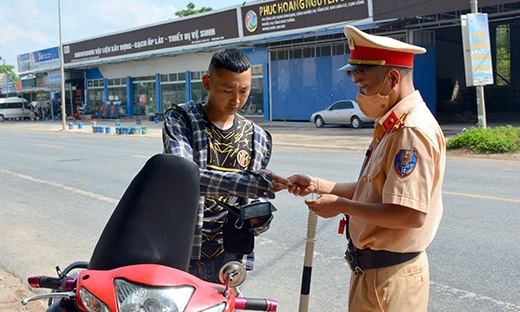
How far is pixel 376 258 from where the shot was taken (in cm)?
236

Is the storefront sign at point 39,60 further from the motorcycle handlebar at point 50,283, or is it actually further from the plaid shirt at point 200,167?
the motorcycle handlebar at point 50,283

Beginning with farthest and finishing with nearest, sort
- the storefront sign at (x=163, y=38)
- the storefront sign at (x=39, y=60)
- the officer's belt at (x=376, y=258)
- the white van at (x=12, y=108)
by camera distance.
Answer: the white van at (x=12, y=108), the storefront sign at (x=39, y=60), the storefront sign at (x=163, y=38), the officer's belt at (x=376, y=258)

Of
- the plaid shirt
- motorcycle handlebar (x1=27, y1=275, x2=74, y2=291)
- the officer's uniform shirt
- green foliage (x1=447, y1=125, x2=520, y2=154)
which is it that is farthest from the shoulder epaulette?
green foliage (x1=447, y1=125, x2=520, y2=154)

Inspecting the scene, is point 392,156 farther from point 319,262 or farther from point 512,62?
point 512,62

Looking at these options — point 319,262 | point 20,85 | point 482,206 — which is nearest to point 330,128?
point 482,206

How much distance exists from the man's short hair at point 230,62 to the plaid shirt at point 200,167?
24 centimetres

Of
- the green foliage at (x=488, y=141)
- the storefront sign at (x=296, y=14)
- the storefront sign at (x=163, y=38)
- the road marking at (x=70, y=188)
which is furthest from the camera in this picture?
the storefront sign at (x=163, y=38)

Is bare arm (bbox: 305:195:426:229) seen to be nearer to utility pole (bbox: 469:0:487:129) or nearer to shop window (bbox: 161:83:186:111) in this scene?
utility pole (bbox: 469:0:487:129)

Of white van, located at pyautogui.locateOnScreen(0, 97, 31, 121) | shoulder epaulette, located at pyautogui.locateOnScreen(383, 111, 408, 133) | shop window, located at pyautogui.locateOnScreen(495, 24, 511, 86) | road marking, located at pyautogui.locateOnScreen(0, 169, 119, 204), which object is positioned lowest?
road marking, located at pyautogui.locateOnScreen(0, 169, 119, 204)

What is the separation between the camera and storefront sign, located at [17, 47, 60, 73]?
49.8 metres

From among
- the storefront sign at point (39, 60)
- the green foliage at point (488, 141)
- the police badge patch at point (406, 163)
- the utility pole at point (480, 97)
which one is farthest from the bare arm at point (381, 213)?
the storefront sign at point (39, 60)

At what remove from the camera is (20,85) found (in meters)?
58.3

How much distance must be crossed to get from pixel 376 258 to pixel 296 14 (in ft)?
87.9

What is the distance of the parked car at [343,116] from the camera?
25031mm
